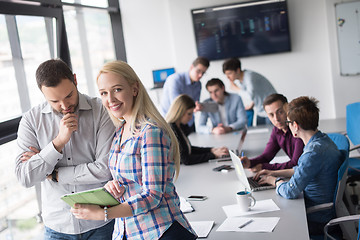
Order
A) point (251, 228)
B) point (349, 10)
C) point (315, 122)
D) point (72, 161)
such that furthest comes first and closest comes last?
point (349, 10) < point (315, 122) < point (251, 228) < point (72, 161)

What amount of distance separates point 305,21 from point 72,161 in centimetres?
572

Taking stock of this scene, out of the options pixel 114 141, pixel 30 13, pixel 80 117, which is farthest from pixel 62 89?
pixel 30 13

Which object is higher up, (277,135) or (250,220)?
(277,135)

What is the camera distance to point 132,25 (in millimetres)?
7617

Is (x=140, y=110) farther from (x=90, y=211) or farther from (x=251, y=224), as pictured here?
(x=251, y=224)

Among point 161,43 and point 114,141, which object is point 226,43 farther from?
point 114,141

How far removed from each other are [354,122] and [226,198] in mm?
2386

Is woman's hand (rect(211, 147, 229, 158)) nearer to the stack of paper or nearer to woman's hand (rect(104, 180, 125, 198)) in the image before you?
the stack of paper

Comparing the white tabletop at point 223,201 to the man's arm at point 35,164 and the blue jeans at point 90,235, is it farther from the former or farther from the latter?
the man's arm at point 35,164

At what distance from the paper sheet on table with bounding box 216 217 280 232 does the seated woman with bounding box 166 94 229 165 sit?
57.2 inches

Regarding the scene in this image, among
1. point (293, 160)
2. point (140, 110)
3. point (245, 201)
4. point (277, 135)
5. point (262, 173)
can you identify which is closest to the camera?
point (140, 110)

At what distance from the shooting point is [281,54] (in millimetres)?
7121

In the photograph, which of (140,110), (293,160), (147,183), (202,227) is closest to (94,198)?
(147,183)

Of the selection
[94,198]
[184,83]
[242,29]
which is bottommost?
[94,198]
